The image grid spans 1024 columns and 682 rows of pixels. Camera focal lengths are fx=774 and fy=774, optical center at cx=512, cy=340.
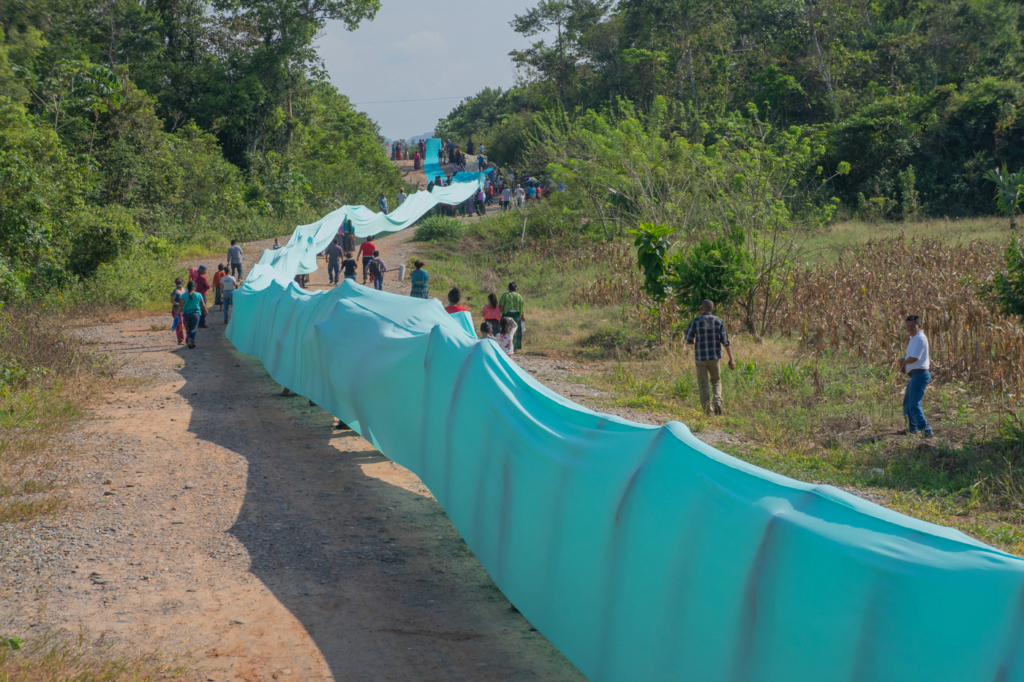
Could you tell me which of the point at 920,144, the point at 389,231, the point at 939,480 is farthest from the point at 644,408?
the point at 920,144

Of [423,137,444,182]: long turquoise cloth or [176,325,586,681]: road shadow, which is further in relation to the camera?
[423,137,444,182]: long turquoise cloth

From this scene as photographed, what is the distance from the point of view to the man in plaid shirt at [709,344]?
1033 cm

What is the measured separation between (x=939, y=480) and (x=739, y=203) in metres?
8.58

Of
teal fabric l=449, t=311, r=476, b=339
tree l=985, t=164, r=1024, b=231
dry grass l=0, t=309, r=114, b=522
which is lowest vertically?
dry grass l=0, t=309, r=114, b=522

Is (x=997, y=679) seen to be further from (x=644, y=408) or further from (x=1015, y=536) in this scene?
(x=644, y=408)

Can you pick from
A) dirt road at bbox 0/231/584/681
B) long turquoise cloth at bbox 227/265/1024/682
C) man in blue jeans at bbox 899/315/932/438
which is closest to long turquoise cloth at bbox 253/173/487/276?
dirt road at bbox 0/231/584/681

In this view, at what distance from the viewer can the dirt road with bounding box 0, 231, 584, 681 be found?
206 inches

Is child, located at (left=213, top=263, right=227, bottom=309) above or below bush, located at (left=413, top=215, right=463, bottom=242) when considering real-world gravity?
below

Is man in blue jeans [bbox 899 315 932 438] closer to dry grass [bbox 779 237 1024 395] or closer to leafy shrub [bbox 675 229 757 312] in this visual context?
dry grass [bbox 779 237 1024 395]

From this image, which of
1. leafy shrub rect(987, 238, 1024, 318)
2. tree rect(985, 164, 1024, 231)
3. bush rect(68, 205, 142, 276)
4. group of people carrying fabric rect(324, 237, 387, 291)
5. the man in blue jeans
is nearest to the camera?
leafy shrub rect(987, 238, 1024, 318)

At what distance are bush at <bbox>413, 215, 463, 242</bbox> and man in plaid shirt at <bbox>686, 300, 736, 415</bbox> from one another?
19084mm

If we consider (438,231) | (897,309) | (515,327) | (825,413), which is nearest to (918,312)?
(897,309)

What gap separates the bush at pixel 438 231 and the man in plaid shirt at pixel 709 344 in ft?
62.6

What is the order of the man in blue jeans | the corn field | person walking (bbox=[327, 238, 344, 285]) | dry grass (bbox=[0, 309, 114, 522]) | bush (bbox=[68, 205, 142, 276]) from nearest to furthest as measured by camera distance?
dry grass (bbox=[0, 309, 114, 522]), the man in blue jeans, the corn field, bush (bbox=[68, 205, 142, 276]), person walking (bbox=[327, 238, 344, 285])
